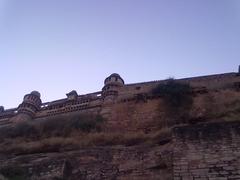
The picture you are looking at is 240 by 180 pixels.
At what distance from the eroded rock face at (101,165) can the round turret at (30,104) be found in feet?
32.5

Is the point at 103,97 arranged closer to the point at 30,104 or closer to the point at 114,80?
the point at 114,80

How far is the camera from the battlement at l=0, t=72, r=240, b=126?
17812 millimetres

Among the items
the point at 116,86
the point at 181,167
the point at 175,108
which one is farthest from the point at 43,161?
the point at 116,86

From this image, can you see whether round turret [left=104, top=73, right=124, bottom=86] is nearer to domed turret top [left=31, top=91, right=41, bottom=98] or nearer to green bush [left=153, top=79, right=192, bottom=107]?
green bush [left=153, top=79, right=192, bottom=107]

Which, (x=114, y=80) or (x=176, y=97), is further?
(x=114, y=80)

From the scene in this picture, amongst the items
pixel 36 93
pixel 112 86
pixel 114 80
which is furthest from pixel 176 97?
pixel 36 93

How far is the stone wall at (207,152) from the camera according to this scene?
27.9 feet

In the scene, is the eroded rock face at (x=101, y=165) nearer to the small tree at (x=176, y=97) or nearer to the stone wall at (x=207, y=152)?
the stone wall at (x=207, y=152)

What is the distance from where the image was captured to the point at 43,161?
11023 millimetres

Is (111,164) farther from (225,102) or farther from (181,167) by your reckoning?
(225,102)

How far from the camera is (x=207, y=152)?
9023mm

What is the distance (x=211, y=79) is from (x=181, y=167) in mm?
10110

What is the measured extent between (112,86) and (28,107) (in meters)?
5.41

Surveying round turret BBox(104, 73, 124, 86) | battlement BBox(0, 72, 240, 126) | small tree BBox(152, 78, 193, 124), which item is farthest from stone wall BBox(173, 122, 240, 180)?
round turret BBox(104, 73, 124, 86)
